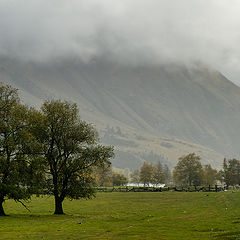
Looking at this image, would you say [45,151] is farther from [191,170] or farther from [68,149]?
[191,170]

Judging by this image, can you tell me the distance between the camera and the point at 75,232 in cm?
3139

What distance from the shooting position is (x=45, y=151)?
1991 inches

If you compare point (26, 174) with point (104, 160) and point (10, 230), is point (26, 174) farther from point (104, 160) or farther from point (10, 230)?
point (10, 230)

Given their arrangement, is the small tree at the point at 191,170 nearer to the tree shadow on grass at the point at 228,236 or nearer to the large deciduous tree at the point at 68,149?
the large deciduous tree at the point at 68,149

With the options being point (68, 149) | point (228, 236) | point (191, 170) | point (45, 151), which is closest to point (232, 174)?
point (191, 170)

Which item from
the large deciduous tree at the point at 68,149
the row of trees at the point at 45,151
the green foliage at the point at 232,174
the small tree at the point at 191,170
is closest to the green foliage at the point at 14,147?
the row of trees at the point at 45,151

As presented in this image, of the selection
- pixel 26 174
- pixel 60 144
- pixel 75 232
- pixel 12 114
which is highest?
pixel 12 114

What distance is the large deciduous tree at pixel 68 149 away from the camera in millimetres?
50875

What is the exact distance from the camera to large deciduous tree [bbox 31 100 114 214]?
50.9 meters

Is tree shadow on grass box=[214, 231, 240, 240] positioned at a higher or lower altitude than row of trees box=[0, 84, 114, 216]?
lower

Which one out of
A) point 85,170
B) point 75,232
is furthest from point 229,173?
point 75,232

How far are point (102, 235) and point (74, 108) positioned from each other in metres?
26.5

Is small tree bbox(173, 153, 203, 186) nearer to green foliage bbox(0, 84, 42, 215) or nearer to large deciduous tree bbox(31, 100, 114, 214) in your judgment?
large deciduous tree bbox(31, 100, 114, 214)

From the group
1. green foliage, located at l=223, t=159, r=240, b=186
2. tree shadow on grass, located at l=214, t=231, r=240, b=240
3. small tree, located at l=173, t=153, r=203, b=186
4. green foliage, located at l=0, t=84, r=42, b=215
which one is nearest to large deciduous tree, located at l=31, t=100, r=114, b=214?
green foliage, located at l=0, t=84, r=42, b=215
